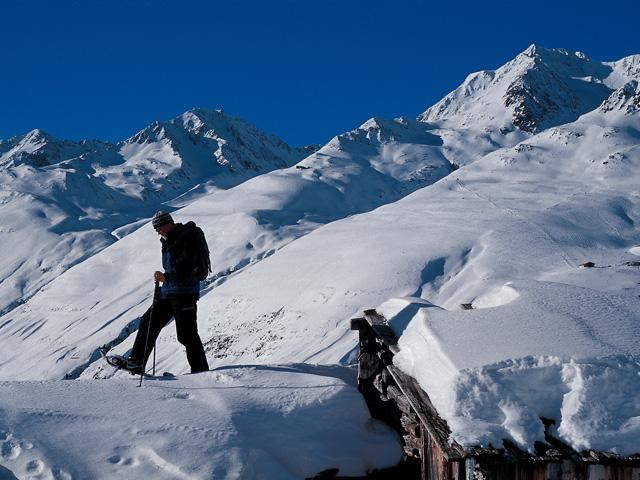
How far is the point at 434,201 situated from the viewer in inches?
1900

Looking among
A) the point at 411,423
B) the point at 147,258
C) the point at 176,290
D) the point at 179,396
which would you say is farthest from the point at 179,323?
the point at 147,258

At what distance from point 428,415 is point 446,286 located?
23.9 metres

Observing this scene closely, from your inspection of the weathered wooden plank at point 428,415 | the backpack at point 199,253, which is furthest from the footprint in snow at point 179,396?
the weathered wooden plank at point 428,415

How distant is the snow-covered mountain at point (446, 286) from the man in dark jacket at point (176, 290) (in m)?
2.21

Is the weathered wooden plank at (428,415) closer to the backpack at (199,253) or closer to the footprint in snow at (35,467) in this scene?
the backpack at (199,253)

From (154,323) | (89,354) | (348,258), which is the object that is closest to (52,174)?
(89,354)

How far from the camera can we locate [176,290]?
6.79m

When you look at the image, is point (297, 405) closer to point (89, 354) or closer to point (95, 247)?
point (89, 354)

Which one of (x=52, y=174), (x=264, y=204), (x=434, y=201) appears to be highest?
(x=52, y=174)

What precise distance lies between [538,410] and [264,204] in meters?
76.9

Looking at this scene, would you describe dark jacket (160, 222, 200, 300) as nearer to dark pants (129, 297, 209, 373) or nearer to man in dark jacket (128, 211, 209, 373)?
man in dark jacket (128, 211, 209, 373)

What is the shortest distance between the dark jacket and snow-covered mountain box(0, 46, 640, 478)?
225 cm

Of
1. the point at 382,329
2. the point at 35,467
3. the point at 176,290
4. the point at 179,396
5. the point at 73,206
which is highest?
the point at 73,206

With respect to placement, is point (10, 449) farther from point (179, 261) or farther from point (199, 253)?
point (199, 253)
